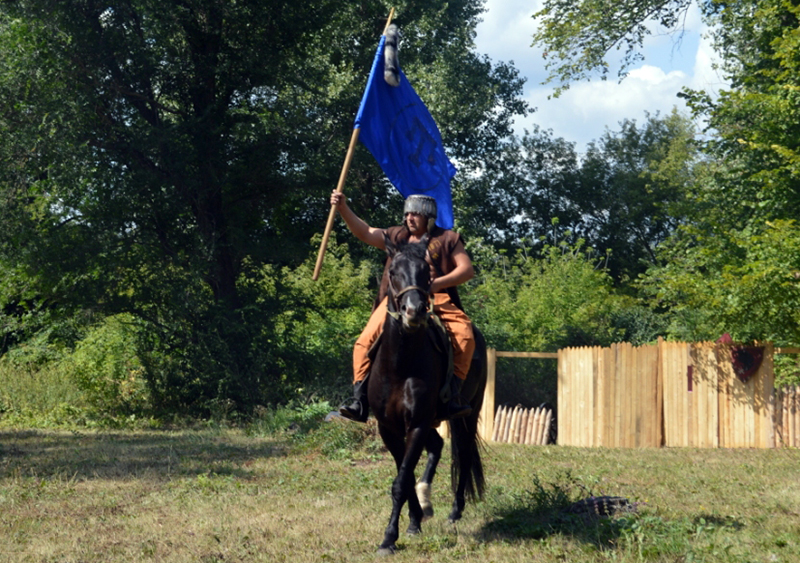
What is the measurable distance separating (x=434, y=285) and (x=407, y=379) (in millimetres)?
788

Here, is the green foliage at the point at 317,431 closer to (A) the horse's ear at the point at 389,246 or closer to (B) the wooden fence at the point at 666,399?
Result: (B) the wooden fence at the point at 666,399

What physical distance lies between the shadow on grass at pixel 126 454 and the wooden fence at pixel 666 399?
5998mm

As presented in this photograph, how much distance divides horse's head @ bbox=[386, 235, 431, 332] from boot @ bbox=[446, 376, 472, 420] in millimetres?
1058

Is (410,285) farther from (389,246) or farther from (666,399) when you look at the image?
(666,399)

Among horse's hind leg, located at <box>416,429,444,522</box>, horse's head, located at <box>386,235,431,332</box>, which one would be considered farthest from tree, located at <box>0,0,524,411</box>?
horse's head, located at <box>386,235,431,332</box>

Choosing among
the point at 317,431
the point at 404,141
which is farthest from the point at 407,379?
the point at 317,431

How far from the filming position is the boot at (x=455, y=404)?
7188 millimetres

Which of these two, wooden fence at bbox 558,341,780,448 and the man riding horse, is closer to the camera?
the man riding horse

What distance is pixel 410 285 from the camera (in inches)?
247

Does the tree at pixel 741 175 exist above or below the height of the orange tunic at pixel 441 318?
above

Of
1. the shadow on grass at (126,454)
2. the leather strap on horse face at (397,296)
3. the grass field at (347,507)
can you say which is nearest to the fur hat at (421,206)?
the leather strap on horse face at (397,296)

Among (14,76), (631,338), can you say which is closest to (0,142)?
(14,76)

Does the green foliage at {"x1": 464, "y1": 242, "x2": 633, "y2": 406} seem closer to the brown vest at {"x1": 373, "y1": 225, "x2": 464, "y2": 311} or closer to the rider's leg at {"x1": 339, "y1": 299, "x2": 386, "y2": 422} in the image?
the brown vest at {"x1": 373, "y1": 225, "x2": 464, "y2": 311}

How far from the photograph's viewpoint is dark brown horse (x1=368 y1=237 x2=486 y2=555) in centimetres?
633
